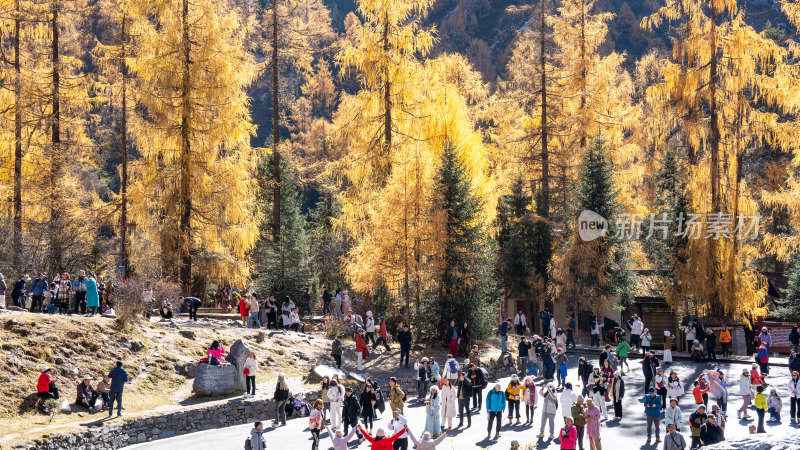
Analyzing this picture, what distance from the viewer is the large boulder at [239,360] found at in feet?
67.5

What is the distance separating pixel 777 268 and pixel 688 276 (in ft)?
52.3

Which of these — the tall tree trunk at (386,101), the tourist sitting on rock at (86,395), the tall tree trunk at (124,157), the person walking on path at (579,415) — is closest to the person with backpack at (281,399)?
the tourist sitting on rock at (86,395)

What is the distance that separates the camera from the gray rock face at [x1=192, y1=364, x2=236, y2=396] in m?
20.0

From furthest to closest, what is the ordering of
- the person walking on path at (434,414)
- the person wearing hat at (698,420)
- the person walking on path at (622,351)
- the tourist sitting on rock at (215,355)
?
1. the person walking on path at (622,351)
2. the tourist sitting on rock at (215,355)
3. the person walking on path at (434,414)
4. the person wearing hat at (698,420)

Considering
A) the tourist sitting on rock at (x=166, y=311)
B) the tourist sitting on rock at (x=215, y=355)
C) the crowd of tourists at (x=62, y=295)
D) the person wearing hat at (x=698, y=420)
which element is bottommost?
the person wearing hat at (x=698, y=420)

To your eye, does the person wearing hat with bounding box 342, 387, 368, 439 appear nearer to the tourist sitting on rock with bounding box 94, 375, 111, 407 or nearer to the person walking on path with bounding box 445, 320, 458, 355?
the tourist sitting on rock with bounding box 94, 375, 111, 407

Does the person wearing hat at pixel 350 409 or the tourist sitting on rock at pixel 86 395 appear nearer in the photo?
the person wearing hat at pixel 350 409

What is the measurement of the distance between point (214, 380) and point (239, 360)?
99cm

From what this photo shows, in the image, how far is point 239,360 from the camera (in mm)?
20828

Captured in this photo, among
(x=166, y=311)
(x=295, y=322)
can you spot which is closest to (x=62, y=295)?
(x=166, y=311)

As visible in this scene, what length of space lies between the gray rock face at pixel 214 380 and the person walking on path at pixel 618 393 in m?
10.5

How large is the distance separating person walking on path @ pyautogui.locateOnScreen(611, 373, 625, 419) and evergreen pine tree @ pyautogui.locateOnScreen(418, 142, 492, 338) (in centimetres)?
876

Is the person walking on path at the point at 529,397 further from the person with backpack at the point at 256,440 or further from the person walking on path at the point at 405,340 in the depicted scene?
the person with backpack at the point at 256,440

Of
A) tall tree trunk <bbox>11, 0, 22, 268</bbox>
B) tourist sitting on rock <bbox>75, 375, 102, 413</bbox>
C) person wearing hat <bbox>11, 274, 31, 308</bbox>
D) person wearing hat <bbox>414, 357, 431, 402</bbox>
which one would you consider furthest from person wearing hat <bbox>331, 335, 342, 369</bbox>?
tall tree trunk <bbox>11, 0, 22, 268</bbox>
